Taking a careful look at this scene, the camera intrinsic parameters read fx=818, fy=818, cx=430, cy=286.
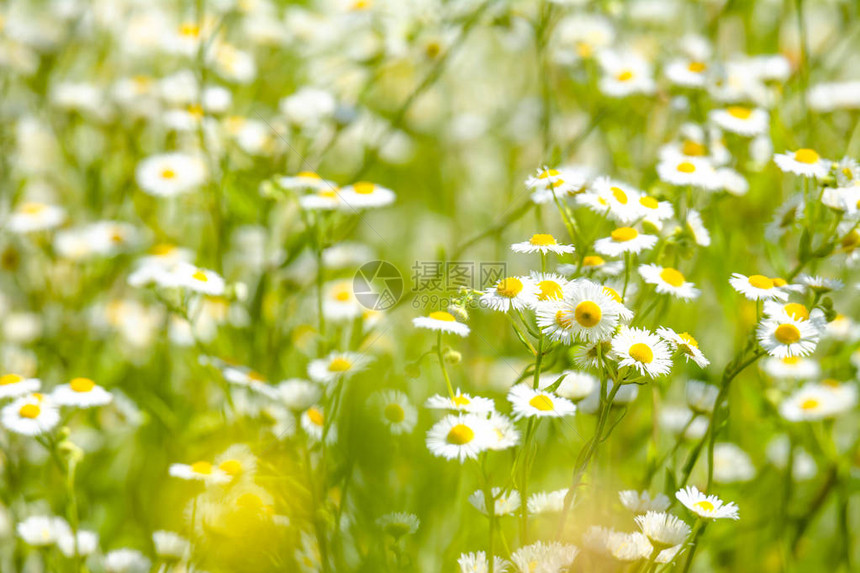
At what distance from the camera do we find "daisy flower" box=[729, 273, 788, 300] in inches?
25.0

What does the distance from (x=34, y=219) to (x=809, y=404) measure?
3.35 feet

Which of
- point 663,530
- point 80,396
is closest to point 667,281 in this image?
point 663,530

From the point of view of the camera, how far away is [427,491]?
0.69 metres

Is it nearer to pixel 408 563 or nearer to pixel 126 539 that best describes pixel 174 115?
pixel 126 539

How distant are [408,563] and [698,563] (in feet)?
1.68

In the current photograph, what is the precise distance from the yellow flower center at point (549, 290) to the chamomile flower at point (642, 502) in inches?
6.5

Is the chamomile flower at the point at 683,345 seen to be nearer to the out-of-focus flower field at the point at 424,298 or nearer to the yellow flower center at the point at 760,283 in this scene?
the out-of-focus flower field at the point at 424,298

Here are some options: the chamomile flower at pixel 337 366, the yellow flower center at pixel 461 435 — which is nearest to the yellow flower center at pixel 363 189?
the chamomile flower at pixel 337 366

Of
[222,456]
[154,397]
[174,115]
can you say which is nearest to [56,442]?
[222,456]

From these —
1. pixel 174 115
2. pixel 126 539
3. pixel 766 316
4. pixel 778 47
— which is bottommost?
pixel 126 539

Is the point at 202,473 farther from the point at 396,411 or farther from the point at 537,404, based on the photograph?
the point at 537,404

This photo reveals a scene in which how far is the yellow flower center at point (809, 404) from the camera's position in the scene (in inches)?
33.6

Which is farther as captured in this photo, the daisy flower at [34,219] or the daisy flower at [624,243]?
the daisy flower at [34,219]

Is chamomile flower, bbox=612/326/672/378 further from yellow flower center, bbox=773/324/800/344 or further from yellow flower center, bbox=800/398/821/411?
yellow flower center, bbox=800/398/821/411
